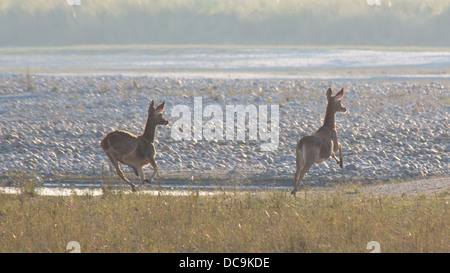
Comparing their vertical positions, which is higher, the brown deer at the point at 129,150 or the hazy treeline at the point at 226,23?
the hazy treeline at the point at 226,23

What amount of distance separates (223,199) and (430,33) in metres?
56.9

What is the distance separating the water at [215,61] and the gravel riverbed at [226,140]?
7.16m

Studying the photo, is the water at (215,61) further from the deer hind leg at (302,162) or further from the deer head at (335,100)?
the deer hind leg at (302,162)

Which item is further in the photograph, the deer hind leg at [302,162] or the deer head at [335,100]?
the deer head at [335,100]

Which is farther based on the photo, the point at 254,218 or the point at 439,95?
the point at 439,95

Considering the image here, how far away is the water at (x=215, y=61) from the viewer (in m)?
39.6

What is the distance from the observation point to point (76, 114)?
77.8 feet

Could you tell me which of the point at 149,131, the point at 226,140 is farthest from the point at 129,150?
the point at 226,140

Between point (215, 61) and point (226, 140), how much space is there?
85.6 feet

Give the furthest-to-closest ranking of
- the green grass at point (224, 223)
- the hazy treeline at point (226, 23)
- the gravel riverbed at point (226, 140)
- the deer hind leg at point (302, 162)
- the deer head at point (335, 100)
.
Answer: the hazy treeline at point (226, 23), the gravel riverbed at point (226, 140), the deer head at point (335, 100), the deer hind leg at point (302, 162), the green grass at point (224, 223)

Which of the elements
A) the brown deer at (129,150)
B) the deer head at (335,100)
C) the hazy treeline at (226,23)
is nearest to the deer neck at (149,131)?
the brown deer at (129,150)

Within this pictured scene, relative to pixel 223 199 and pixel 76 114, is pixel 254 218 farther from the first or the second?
pixel 76 114

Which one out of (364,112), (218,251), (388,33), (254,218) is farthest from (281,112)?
Result: (388,33)

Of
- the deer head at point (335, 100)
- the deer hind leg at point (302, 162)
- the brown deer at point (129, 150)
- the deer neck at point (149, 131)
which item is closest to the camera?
the deer hind leg at point (302, 162)
